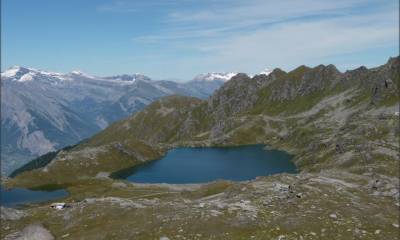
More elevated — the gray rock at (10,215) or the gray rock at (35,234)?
→ the gray rock at (35,234)

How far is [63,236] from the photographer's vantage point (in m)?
53.5

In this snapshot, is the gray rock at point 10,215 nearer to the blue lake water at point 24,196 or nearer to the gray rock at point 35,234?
the gray rock at point 35,234

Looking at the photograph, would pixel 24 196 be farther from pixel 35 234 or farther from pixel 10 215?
pixel 35 234

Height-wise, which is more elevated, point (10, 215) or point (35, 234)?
point (35, 234)

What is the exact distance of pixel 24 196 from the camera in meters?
173

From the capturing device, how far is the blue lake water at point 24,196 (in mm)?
159875

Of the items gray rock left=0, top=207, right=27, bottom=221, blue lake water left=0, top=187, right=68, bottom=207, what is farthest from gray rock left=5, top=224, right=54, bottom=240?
blue lake water left=0, top=187, right=68, bottom=207

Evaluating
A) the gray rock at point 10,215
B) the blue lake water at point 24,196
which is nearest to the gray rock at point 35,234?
the gray rock at point 10,215

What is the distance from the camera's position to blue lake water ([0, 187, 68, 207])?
525 feet

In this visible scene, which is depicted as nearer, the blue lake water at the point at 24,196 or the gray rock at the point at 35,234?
the gray rock at the point at 35,234

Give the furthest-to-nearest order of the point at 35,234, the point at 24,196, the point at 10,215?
the point at 24,196 → the point at 10,215 → the point at 35,234

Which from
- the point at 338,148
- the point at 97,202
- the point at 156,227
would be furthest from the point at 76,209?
the point at 338,148

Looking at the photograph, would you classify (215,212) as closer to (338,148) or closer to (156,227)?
(156,227)

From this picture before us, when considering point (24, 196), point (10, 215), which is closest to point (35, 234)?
point (10, 215)
